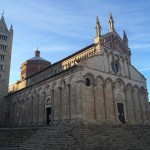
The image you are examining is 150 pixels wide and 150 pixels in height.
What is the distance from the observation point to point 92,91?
23812 mm

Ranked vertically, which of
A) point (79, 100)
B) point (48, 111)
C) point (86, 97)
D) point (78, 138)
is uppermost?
point (86, 97)

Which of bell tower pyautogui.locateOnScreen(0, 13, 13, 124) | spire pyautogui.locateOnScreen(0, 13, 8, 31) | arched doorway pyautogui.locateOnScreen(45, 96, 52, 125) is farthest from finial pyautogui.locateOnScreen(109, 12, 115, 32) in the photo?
spire pyautogui.locateOnScreen(0, 13, 8, 31)

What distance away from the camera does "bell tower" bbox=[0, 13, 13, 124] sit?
130ft

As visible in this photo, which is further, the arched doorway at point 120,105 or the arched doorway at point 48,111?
the arched doorway at point 48,111

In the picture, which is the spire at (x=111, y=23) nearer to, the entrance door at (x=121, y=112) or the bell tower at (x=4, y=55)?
the entrance door at (x=121, y=112)

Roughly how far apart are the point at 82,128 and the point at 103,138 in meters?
2.17

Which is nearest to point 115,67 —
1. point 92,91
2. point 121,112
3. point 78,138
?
point 121,112

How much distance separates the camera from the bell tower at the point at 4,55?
39531 millimetres

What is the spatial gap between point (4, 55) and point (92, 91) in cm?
2585

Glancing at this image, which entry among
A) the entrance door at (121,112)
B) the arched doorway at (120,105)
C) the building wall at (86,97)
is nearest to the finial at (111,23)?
the building wall at (86,97)

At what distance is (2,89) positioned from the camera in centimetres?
3956

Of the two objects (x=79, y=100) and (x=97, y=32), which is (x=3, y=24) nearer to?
(x=97, y=32)

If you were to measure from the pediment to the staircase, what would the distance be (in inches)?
529

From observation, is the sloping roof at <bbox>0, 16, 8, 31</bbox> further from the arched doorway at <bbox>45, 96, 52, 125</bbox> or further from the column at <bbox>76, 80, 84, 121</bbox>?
the column at <bbox>76, 80, 84, 121</bbox>
